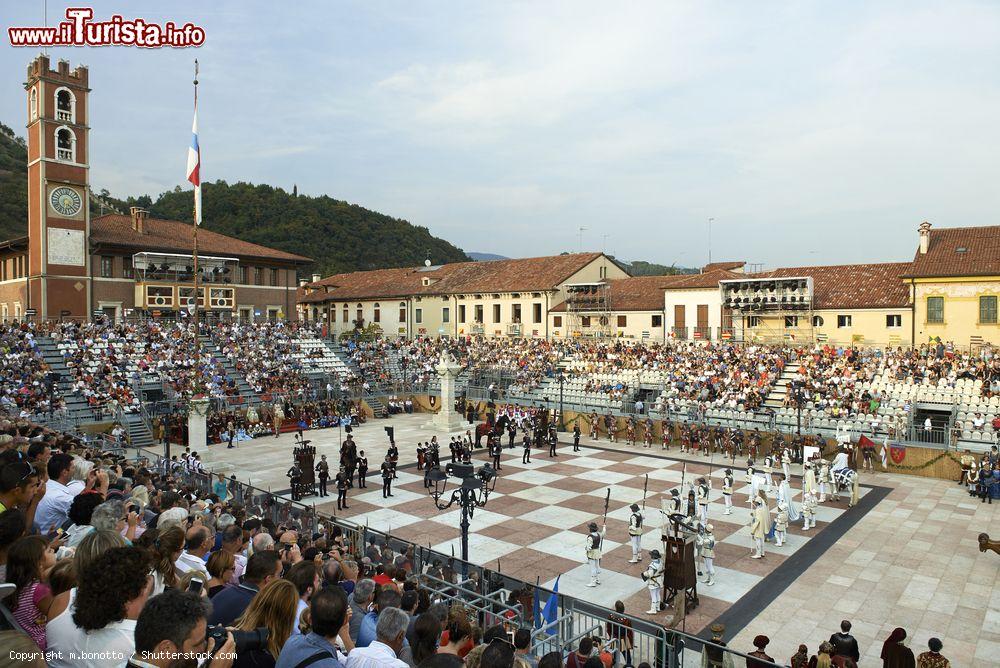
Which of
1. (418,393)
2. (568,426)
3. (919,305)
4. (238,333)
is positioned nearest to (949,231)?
(919,305)

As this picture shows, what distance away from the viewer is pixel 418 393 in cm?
4034

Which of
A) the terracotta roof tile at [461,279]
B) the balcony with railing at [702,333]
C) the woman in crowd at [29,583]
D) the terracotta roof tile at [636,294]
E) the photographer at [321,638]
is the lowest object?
the photographer at [321,638]

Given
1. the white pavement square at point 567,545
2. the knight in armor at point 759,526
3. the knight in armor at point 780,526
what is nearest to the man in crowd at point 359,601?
the white pavement square at point 567,545

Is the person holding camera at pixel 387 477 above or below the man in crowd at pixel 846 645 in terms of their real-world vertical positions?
below

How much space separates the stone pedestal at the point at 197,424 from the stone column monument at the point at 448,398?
11203 millimetres

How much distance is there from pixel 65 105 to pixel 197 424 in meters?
28.4

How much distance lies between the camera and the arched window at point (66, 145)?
39156 mm

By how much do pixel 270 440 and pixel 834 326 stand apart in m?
31.8

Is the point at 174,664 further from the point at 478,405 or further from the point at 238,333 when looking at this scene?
the point at 238,333

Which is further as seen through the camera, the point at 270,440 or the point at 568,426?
the point at 568,426

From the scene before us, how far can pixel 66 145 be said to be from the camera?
39562 mm

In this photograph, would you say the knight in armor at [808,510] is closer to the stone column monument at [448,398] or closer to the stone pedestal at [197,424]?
the stone column monument at [448,398]

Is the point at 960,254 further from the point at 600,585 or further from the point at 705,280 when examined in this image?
the point at 600,585

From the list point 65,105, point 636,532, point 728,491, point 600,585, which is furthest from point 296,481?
point 65,105
